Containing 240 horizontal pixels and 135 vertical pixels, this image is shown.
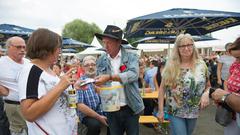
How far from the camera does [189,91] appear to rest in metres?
3.18

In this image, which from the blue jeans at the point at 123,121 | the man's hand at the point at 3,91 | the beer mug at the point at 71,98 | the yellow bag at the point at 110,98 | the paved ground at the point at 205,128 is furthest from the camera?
the paved ground at the point at 205,128

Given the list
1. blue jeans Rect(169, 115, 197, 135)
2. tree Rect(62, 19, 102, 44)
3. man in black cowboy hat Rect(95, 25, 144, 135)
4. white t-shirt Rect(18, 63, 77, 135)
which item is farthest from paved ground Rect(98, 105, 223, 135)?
tree Rect(62, 19, 102, 44)

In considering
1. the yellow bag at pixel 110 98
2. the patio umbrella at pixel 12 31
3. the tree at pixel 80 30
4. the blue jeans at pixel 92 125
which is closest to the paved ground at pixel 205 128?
the blue jeans at pixel 92 125

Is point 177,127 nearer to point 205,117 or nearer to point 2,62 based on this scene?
point 2,62

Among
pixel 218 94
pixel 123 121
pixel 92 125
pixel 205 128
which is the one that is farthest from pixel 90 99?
pixel 205 128

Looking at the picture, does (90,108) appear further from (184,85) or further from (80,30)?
(80,30)

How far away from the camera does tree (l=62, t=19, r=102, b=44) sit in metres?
65.1

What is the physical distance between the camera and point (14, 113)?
365cm

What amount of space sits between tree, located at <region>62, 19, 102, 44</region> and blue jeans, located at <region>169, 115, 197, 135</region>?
202 ft

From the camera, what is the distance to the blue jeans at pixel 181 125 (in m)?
3.24

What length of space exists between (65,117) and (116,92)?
1118 millimetres

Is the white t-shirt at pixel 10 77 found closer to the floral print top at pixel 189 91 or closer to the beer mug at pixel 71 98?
the beer mug at pixel 71 98

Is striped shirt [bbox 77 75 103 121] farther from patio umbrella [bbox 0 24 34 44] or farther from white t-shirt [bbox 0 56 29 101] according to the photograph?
patio umbrella [bbox 0 24 34 44]

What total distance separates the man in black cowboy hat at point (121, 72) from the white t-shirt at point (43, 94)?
3.69ft
